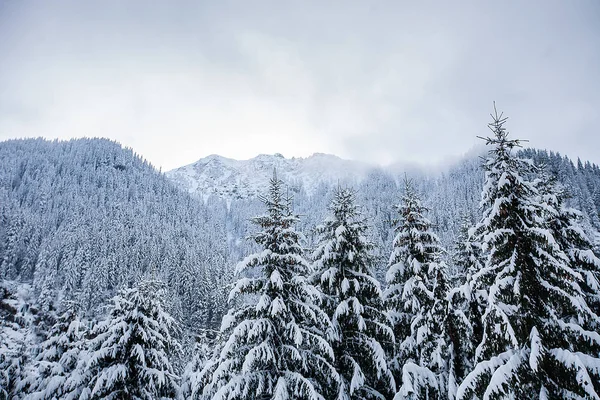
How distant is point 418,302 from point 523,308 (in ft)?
19.1

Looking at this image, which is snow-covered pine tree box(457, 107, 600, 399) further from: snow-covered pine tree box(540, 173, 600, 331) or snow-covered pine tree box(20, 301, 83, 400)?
snow-covered pine tree box(20, 301, 83, 400)

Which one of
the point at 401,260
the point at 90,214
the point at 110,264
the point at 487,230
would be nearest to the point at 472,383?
the point at 487,230

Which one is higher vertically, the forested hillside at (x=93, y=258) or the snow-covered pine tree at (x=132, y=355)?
the forested hillside at (x=93, y=258)

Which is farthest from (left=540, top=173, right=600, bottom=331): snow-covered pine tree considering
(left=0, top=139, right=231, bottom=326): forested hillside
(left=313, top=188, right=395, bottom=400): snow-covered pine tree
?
(left=0, top=139, right=231, bottom=326): forested hillside

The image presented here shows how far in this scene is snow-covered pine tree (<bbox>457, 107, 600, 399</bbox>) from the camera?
25.6ft

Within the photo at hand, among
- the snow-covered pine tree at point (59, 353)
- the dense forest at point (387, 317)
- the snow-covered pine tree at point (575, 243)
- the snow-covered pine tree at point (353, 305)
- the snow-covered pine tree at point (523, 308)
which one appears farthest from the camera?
the snow-covered pine tree at point (59, 353)

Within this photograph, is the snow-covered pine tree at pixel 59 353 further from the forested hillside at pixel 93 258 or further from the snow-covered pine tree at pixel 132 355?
the forested hillside at pixel 93 258

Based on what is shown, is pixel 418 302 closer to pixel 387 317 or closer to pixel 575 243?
pixel 387 317

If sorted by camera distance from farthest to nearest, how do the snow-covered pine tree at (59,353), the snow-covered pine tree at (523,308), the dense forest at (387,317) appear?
the snow-covered pine tree at (59,353) → the dense forest at (387,317) → the snow-covered pine tree at (523,308)

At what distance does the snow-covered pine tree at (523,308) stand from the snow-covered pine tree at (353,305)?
4913 millimetres

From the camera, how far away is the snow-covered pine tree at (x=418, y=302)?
13.1 meters

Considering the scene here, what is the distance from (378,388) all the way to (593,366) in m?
8.93

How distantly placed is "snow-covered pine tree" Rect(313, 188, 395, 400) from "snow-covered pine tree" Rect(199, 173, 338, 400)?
0.93m

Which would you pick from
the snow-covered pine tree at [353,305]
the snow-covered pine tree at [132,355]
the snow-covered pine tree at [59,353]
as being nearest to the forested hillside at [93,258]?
the snow-covered pine tree at [59,353]
